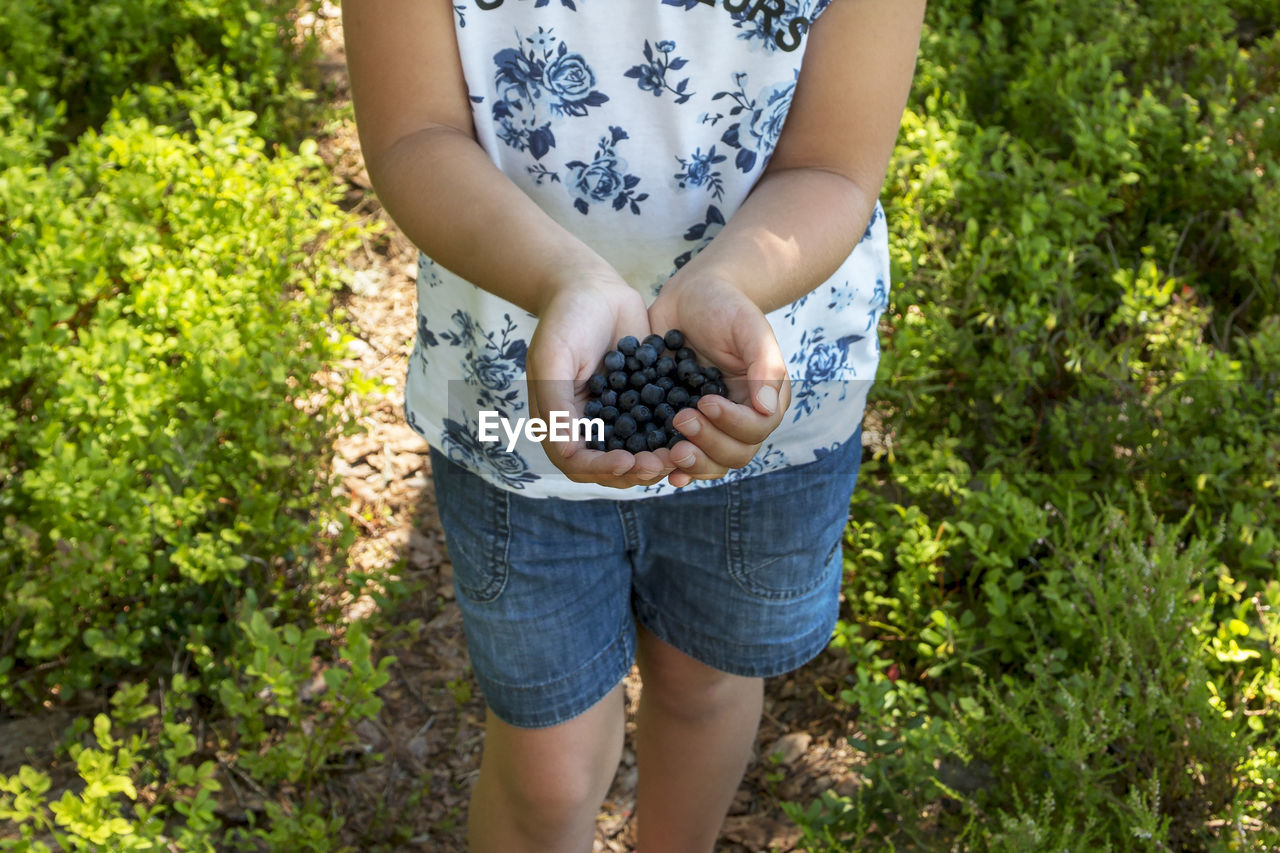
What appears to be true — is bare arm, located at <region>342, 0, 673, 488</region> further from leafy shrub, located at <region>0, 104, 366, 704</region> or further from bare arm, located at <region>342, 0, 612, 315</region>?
leafy shrub, located at <region>0, 104, 366, 704</region>

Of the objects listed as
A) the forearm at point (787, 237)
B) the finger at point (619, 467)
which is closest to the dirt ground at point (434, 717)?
the finger at point (619, 467)

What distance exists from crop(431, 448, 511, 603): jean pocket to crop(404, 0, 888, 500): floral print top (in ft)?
0.13

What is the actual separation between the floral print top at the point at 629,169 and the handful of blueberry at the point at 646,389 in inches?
5.4

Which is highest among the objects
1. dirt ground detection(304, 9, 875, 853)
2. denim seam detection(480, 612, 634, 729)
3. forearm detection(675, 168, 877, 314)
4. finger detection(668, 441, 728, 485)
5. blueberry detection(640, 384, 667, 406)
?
forearm detection(675, 168, 877, 314)

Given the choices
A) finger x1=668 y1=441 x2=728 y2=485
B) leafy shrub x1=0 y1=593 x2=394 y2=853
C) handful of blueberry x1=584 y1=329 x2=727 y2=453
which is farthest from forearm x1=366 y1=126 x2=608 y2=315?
leafy shrub x1=0 y1=593 x2=394 y2=853

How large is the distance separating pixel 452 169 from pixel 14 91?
231 cm

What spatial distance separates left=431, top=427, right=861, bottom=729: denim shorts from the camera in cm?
152

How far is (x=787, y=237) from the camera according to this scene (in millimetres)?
1343

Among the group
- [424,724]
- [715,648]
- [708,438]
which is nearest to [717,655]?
[715,648]

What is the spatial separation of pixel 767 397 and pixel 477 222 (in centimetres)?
40

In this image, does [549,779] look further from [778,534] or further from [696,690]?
[778,534]

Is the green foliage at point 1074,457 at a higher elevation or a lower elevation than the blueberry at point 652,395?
lower

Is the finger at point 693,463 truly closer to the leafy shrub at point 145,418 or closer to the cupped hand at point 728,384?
the cupped hand at point 728,384

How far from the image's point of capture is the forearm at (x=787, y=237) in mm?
Answer: 1312
